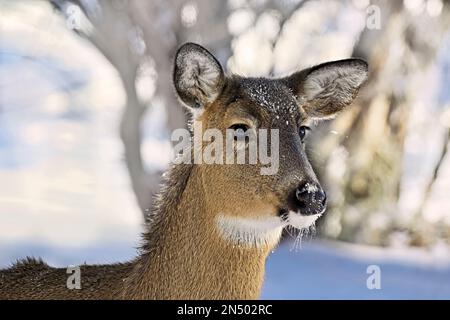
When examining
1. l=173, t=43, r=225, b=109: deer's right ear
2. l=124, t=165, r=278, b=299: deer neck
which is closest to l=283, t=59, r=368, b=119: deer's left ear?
l=173, t=43, r=225, b=109: deer's right ear

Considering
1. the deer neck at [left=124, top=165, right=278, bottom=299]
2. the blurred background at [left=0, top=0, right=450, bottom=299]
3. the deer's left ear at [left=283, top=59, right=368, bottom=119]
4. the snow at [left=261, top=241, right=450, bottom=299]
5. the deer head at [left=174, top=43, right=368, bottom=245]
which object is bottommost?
the deer neck at [left=124, top=165, right=278, bottom=299]

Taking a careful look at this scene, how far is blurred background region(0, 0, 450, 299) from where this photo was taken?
10.9 meters

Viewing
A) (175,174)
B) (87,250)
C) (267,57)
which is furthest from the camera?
(267,57)

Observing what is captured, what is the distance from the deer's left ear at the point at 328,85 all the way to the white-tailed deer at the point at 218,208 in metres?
0.03

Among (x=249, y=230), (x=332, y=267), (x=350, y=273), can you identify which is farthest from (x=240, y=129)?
(x=332, y=267)

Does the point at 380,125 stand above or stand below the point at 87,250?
above

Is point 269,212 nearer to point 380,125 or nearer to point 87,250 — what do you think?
point 87,250

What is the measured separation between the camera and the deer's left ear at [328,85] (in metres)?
4.84

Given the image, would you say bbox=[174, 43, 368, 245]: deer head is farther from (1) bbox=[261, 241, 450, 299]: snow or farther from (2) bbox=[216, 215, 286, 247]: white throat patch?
(1) bbox=[261, 241, 450, 299]: snow

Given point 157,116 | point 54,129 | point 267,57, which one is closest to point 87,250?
point 54,129

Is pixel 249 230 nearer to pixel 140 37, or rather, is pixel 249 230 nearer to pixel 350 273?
pixel 350 273

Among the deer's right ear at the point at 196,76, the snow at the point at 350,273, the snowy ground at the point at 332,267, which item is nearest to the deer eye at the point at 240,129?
the deer's right ear at the point at 196,76

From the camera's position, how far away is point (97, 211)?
1105 cm

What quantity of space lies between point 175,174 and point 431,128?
27.5 feet
